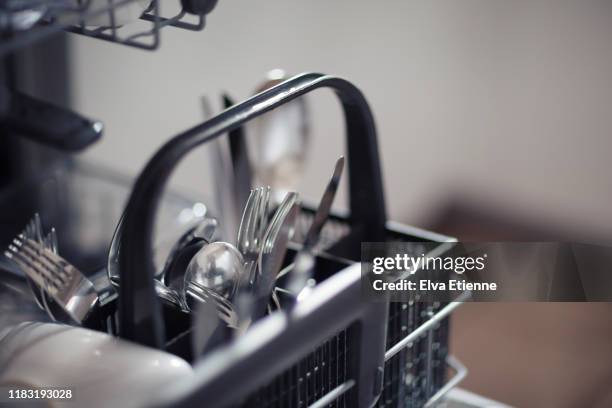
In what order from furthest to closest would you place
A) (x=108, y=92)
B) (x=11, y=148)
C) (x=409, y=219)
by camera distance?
1. (x=409, y=219)
2. (x=108, y=92)
3. (x=11, y=148)

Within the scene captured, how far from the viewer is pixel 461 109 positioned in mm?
1541

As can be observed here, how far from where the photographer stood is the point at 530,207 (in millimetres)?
1579

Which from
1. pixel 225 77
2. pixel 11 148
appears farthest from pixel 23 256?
pixel 225 77

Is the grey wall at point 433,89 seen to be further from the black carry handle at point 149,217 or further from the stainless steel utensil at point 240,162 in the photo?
the black carry handle at point 149,217

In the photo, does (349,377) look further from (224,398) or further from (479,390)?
(479,390)

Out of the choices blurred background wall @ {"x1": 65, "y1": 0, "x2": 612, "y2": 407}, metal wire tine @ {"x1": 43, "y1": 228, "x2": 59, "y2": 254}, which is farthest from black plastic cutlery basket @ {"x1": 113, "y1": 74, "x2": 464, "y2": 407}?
blurred background wall @ {"x1": 65, "y1": 0, "x2": 612, "y2": 407}

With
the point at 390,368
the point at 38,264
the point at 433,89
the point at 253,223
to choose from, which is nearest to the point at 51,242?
the point at 38,264

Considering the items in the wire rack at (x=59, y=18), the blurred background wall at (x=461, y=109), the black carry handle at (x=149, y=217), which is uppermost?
the wire rack at (x=59, y=18)

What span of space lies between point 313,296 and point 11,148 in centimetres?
82

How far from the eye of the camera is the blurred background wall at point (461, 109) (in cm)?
124

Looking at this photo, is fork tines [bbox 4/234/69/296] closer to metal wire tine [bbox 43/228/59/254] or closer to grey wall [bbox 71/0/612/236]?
metal wire tine [bbox 43/228/59/254]

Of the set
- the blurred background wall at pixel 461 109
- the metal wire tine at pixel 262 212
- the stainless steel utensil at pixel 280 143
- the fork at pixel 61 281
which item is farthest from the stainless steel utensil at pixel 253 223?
the blurred background wall at pixel 461 109

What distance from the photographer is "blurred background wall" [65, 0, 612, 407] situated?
1242mm

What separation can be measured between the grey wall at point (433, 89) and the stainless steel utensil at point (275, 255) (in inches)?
31.5
